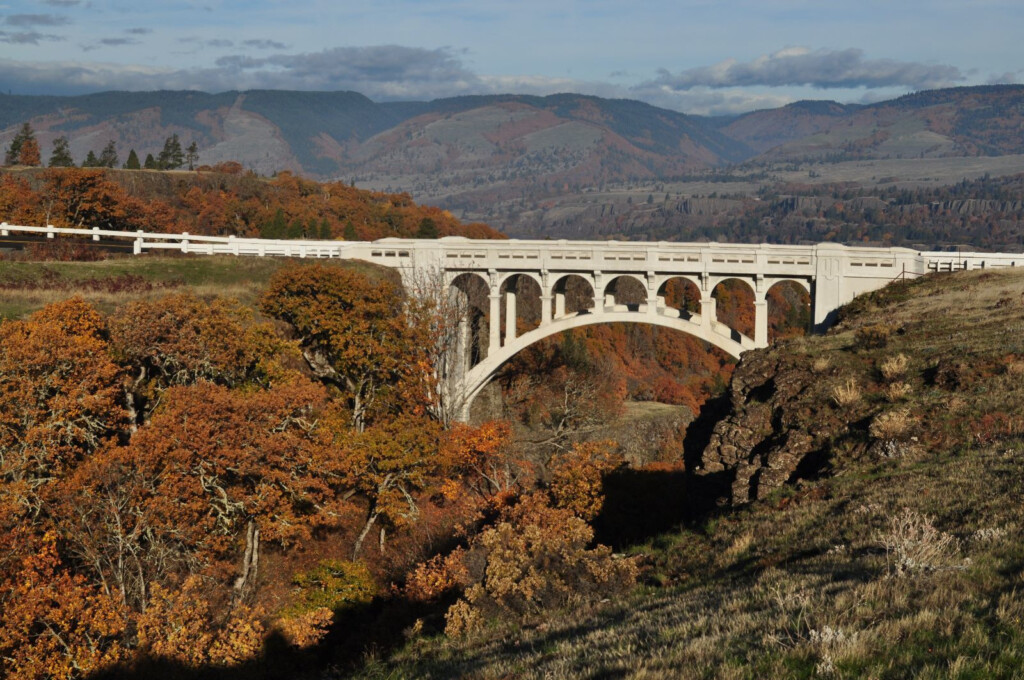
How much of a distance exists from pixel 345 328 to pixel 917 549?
120ft

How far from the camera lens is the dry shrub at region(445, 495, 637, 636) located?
65.7 ft

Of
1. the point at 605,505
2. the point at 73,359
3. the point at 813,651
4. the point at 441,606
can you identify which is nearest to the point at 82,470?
the point at 73,359

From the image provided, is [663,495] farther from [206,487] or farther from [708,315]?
[206,487]

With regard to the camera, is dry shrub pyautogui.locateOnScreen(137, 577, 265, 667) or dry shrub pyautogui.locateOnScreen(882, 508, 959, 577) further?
dry shrub pyautogui.locateOnScreen(137, 577, 265, 667)

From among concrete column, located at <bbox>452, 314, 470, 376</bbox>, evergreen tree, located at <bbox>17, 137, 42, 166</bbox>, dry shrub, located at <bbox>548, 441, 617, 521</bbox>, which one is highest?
evergreen tree, located at <bbox>17, 137, 42, 166</bbox>

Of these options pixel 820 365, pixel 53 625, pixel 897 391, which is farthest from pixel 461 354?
pixel 897 391

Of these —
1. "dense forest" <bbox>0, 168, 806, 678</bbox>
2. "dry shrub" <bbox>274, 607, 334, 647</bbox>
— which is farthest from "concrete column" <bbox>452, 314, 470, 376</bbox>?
"dry shrub" <bbox>274, 607, 334, 647</bbox>

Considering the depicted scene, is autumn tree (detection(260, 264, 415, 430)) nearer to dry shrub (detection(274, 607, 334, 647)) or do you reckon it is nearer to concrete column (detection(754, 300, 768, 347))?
dry shrub (detection(274, 607, 334, 647))

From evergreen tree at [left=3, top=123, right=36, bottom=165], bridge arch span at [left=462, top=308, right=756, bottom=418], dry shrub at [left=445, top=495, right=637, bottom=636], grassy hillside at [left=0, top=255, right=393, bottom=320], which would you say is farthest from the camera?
evergreen tree at [left=3, top=123, right=36, bottom=165]

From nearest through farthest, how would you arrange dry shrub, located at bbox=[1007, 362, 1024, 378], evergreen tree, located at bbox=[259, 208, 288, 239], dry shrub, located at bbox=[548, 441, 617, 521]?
dry shrub, located at bbox=[1007, 362, 1024, 378] → dry shrub, located at bbox=[548, 441, 617, 521] → evergreen tree, located at bbox=[259, 208, 288, 239]

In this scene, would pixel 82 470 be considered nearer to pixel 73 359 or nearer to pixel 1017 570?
pixel 73 359

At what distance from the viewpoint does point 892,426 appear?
23.4 metres

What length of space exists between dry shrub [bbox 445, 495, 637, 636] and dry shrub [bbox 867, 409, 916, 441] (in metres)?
7.01

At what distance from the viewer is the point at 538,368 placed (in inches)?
3179
